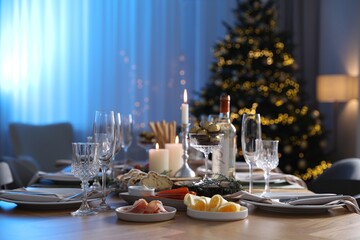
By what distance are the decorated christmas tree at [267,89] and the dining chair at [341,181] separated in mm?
2681

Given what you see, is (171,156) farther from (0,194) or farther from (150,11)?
(150,11)

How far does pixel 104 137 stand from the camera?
163 cm

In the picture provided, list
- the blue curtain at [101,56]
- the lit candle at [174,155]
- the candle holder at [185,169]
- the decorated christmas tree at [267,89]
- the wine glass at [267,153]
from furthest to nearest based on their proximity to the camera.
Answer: the decorated christmas tree at [267,89] → the blue curtain at [101,56] → the lit candle at [174,155] → the candle holder at [185,169] → the wine glass at [267,153]

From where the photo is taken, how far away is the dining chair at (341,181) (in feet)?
7.89

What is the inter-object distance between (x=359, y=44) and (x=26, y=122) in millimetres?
3434

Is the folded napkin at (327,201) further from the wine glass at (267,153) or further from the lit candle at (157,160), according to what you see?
the lit candle at (157,160)

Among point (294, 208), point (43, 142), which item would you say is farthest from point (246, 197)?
point (43, 142)

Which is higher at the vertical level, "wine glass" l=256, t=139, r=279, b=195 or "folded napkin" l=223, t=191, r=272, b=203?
"wine glass" l=256, t=139, r=279, b=195

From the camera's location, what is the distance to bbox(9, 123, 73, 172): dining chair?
4.87 meters

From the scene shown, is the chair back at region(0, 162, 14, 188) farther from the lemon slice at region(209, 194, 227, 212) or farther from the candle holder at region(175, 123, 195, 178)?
the lemon slice at region(209, 194, 227, 212)

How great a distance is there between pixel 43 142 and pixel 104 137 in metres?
3.57

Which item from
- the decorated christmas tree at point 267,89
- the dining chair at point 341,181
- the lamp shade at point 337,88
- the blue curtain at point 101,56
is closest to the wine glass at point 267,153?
the dining chair at point 341,181

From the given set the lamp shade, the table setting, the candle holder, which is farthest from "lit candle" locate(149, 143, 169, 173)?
the lamp shade

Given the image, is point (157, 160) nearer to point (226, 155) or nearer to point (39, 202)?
point (226, 155)
